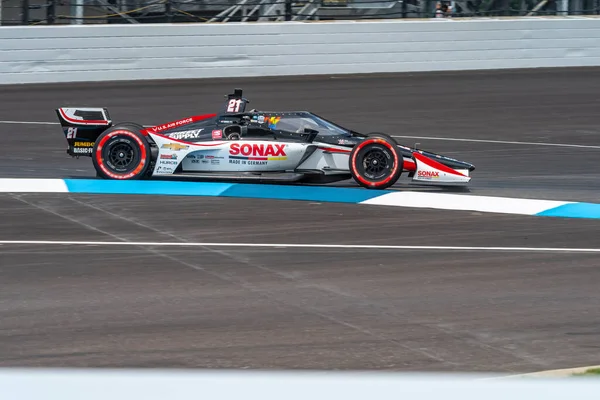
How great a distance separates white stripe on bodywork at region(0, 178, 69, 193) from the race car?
0.46 m

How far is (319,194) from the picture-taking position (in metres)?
12.6

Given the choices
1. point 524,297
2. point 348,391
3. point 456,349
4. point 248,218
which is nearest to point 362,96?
point 248,218

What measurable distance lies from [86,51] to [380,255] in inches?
588

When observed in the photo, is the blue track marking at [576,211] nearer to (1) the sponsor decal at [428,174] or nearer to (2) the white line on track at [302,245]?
(1) the sponsor decal at [428,174]

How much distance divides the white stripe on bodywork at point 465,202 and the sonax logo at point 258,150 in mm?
1180

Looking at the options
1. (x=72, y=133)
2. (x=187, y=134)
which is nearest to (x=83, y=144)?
(x=72, y=133)

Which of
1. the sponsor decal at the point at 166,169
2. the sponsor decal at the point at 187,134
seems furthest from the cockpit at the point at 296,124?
the sponsor decal at the point at 166,169

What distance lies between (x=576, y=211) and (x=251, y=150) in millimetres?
3818

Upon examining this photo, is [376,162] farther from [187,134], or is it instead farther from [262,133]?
[187,134]

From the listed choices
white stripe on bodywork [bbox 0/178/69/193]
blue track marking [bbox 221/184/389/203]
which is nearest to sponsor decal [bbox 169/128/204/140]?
blue track marking [bbox 221/184/389/203]

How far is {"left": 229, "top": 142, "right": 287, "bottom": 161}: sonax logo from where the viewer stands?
1243 cm

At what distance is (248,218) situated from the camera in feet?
36.8

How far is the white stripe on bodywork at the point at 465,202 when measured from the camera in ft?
38.9

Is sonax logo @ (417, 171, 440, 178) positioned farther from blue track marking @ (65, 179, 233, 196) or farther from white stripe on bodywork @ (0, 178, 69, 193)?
white stripe on bodywork @ (0, 178, 69, 193)
